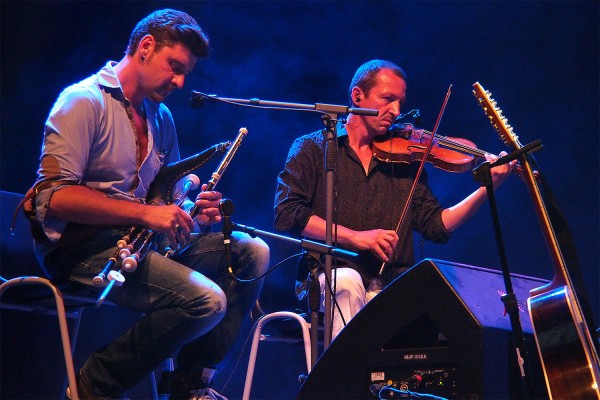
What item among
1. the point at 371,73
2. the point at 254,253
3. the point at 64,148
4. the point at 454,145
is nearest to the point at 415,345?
the point at 254,253

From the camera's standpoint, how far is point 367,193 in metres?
2.75

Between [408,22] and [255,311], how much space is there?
199cm

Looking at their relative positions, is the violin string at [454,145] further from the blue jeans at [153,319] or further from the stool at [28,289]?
the stool at [28,289]

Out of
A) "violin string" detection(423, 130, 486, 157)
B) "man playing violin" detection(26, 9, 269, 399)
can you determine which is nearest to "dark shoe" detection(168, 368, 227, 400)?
"man playing violin" detection(26, 9, 269, 399)

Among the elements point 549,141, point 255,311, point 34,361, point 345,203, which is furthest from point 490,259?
point 34,361

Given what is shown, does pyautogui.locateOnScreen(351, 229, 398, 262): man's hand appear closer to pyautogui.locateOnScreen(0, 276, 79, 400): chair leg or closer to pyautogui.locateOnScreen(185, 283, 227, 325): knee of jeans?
pyautogui.locateOnScreen(185, 283, 227, 325): knee of jeans

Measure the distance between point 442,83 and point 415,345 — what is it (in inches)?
92.5

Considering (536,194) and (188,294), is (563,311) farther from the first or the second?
(188,294)

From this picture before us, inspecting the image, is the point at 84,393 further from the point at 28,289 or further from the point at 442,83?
the point at 442,83

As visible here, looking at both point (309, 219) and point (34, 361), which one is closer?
point (309, 219)

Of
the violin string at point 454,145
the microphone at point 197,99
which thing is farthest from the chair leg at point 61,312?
the violin string at point 454,145

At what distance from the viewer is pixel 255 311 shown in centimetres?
265

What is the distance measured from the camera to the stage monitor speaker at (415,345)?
1575mm

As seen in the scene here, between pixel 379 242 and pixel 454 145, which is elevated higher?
pixel 454 145
